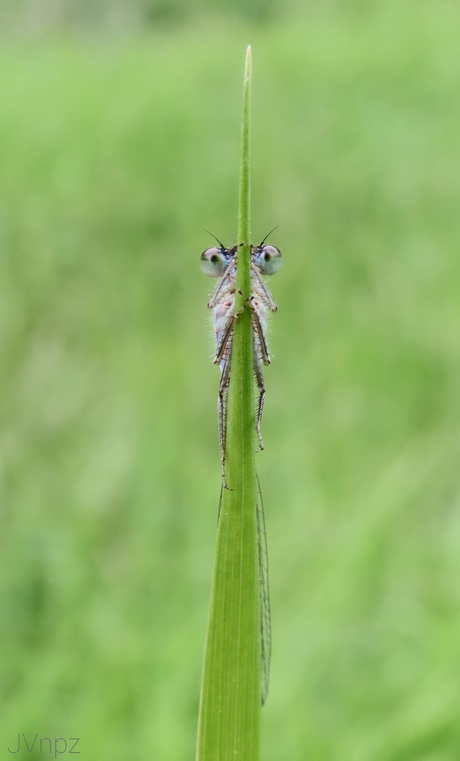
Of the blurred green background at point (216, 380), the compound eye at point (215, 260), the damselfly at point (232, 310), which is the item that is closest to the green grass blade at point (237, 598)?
the damselfly at point (232, 310)

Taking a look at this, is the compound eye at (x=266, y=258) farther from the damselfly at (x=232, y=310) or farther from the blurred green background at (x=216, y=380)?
the blurred green background at (x=216, y=380)

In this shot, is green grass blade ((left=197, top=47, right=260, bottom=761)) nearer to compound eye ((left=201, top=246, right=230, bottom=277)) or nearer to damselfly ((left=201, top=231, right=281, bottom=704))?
damselfly ((left=201, top=231, right=281, bottom=704))

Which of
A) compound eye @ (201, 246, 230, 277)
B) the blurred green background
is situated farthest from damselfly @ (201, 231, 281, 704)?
the blurred green background

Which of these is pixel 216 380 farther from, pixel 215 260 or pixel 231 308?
pixel 231 308

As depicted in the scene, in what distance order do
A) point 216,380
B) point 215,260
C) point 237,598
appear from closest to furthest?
point 237,598
point 215,260
point 216,380

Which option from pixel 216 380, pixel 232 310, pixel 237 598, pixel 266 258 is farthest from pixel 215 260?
pixel 216 380

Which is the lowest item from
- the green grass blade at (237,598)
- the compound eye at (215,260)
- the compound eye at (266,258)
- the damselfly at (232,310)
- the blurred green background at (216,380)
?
the green grass blade at (237,598)

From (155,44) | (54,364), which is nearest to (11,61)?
(155,44)
